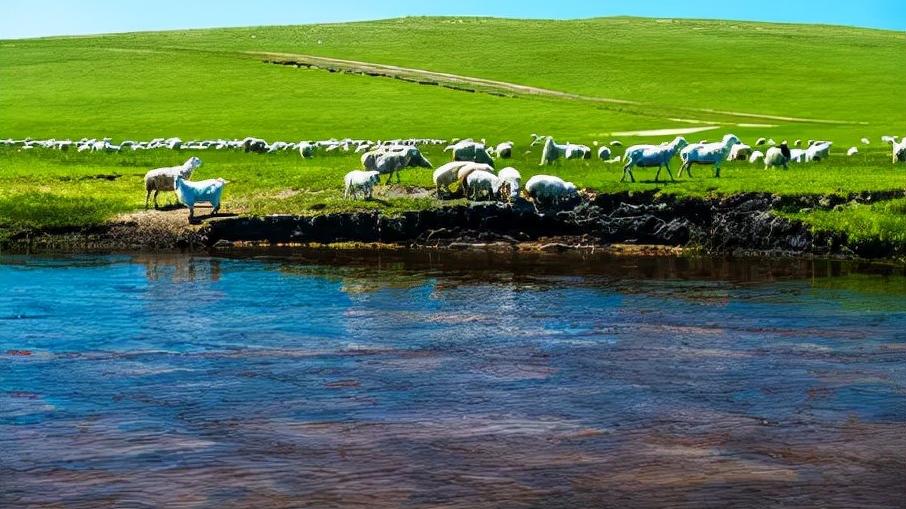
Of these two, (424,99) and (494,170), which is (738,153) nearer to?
(494,170)

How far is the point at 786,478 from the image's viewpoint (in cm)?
1158

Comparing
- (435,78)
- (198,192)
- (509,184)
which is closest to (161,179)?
(198,192)

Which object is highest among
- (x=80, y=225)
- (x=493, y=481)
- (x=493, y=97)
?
Result: (x=493, y=97)

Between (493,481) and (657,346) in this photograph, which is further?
(657,346)

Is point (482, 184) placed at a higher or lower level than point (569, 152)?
lower

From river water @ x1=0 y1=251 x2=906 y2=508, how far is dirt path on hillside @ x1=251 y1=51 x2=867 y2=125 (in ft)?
177

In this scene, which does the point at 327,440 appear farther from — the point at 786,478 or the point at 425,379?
the point at 786,478

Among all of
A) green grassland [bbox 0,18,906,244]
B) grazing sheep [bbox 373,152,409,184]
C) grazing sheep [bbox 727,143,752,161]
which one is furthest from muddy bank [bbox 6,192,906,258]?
grazing sheep [bbox 727,143,752,161]

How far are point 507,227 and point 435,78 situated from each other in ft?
210

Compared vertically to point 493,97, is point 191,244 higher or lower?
lower

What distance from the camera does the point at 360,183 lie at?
3209 centimetres

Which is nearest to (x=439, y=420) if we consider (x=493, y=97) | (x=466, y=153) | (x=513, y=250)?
(x=513, y=250)

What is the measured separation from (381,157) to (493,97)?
45899mm

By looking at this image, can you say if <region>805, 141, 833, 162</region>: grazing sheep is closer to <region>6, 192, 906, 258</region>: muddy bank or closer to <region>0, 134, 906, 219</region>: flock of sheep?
<region>0, 134, 906, 219</region>: flock of sheep
